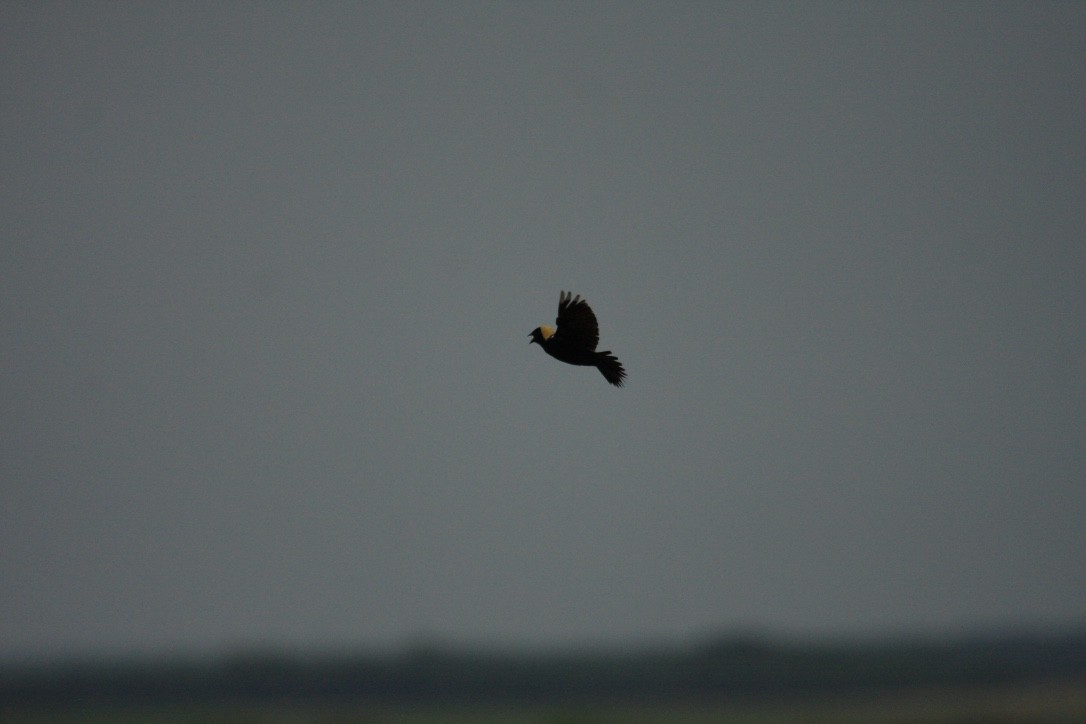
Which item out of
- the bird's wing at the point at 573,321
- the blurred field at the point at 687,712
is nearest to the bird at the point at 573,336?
the bird's wing at the point at 573,321

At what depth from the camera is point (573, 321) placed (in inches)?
619

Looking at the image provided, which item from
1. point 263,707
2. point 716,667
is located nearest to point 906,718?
point 263,707

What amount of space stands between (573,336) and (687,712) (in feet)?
297

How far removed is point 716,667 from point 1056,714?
6520 centimetres

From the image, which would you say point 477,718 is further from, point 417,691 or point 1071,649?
point 1071,649

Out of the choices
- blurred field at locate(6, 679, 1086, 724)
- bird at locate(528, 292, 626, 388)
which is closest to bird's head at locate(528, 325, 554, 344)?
bird at locate(528, 292, 626, 388)

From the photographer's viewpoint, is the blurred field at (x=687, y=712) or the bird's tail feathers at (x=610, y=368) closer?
the bird's tail feathers at (x=610, y=368)

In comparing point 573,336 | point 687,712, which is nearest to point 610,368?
point 573,336

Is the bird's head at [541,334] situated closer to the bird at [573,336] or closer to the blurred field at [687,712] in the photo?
the bird at [573,336]

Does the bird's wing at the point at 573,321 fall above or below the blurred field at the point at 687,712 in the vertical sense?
below

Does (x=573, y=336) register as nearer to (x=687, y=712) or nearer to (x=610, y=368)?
(x=610, y=368)

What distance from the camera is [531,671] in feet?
536

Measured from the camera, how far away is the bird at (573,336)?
15641mm

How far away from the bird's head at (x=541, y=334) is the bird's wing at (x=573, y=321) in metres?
0.15
